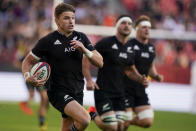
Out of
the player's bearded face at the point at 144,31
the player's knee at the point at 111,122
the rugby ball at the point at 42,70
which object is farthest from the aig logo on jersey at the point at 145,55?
the rugby ball at the point at 42,70

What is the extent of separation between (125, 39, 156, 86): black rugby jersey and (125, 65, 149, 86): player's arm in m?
0.64

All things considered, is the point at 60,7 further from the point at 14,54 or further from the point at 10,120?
the point at 14,54

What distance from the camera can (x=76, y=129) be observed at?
8820 millimetres

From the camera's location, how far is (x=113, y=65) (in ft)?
36.9

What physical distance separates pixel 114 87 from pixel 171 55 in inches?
530

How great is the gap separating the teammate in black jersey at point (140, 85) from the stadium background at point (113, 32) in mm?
5324

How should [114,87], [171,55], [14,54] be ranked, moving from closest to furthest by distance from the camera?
[114,87] → [14,54] → [171,55]

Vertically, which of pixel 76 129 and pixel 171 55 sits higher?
pixel 76 129

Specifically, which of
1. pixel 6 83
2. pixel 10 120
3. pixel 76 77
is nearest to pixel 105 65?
pixel 76 77

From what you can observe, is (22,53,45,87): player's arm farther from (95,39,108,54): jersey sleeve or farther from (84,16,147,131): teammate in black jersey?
(95,39,108,54): jersey sleeve

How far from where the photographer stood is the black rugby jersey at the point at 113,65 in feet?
36.8

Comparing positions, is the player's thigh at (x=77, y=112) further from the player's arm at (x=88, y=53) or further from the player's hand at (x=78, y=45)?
the player's hand at (x=78, y=45)

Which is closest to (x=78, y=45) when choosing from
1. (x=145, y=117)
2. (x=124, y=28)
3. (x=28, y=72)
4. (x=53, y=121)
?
(x=28, y=72)

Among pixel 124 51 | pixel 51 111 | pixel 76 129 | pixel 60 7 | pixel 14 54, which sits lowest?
pixel 51 111
